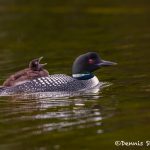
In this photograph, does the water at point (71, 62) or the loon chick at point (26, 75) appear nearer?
the water at point (71, 62)

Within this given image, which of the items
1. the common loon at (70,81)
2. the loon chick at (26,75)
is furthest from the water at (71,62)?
the loon chick at (26,75)

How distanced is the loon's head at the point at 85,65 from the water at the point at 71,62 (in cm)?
42

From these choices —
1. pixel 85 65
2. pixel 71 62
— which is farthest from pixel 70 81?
pixel 71 62

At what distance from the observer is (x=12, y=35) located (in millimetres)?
25094

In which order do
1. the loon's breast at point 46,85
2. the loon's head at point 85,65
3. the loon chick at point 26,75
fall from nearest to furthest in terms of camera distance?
the loon's breast at point 46,85 < the loon chick at point 26,75 < the loon's head at point 85,65

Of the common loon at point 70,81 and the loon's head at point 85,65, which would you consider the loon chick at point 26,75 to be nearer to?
the common loon at point 70,81

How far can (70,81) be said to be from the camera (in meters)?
14.8

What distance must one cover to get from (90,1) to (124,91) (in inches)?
822

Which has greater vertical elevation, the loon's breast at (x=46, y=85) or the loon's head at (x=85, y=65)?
the loon's head at (x=85, y=65)

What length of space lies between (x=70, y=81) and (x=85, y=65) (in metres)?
0.65

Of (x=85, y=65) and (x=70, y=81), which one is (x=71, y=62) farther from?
(x=70, y=81)

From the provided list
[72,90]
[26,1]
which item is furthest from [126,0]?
[72,90]

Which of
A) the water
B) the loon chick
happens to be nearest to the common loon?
the loon chick

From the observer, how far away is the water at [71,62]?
11031mm
